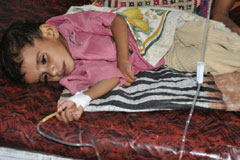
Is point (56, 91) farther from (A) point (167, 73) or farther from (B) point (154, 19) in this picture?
(B) point (154, 19)

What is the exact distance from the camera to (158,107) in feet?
3.29

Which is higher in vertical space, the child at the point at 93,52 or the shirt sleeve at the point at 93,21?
the shirt sleeve at the point at 93,21

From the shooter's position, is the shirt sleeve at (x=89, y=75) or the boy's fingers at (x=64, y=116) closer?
the boy's fingers at (x=64, y=116)

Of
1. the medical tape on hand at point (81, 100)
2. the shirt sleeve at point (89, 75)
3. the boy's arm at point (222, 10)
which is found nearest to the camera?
the medical tape on hand at point (81, 100)

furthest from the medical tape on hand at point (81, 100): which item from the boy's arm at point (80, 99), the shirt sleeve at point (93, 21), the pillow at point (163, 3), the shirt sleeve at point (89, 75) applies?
the pillow at point (163, 3)

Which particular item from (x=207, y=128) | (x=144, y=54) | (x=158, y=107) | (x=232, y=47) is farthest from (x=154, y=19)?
(x=207, y=128)

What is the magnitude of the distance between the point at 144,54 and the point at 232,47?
15.1 inches

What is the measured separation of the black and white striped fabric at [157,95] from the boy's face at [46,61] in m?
0.12

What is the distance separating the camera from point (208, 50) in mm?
1179

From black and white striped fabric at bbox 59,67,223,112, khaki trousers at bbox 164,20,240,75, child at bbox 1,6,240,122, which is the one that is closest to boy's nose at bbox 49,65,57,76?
child at bbox 1,6,240,122

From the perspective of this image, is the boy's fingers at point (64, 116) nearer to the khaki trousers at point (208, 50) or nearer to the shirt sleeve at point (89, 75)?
the shirt sleeve at point (89, 75)

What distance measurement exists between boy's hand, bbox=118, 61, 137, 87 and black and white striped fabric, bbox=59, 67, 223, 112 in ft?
0.08

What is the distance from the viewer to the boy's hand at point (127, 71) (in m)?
1.15

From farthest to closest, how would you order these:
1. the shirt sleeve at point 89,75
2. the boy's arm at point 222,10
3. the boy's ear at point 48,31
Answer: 1. the boy's arm at point 222,10
2. the boy's ear at point 48,31
3. the shirt sleeve at point 89,75
